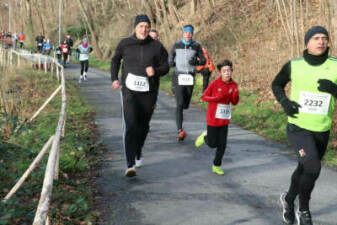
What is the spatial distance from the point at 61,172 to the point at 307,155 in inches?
130

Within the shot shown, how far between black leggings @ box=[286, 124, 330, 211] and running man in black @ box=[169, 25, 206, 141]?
13.9 ft

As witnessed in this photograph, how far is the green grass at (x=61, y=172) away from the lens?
4.71m

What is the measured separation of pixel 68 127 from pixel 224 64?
14.7ft

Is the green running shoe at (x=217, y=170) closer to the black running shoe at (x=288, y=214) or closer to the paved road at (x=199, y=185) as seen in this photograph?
the paved road at (x=199, y=185)

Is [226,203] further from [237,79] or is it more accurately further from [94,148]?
[237,79]

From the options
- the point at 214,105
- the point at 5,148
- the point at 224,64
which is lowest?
the point at 5,148

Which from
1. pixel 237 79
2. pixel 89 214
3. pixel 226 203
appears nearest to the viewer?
pixel 89 214

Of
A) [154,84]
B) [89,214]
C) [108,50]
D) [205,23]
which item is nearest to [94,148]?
[154,84]

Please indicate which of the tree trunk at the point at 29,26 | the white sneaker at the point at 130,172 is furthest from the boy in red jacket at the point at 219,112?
the tree trunk at the point at 29,26

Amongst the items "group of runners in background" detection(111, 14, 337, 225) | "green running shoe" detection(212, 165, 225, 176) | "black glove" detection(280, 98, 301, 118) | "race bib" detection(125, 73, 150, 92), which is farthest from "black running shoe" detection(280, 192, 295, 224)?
"race bib" detection(125, 73, 150, 92)

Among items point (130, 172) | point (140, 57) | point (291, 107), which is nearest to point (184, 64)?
point (140, 57)

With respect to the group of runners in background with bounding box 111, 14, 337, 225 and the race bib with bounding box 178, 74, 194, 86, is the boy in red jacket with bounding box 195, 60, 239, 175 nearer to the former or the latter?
the group of runners in background with bounding box 111, 14, 337, 225

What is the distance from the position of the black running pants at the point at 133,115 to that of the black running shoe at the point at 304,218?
238 cm

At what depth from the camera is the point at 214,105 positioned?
6465 millimetres
